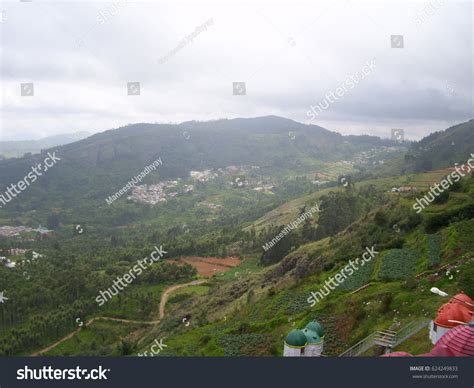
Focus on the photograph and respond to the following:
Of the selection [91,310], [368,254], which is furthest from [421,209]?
[91,310]

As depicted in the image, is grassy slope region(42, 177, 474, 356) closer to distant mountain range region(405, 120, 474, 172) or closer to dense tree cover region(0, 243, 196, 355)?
dense tree cover region(0, 243, 196, 355)

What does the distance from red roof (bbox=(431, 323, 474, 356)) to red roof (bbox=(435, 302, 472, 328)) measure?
2.16m

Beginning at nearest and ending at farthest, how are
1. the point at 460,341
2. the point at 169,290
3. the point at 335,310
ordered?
the point at 460,341, the point at 335,310, the point at 169,290

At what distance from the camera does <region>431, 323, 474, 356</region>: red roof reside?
30.2 feet

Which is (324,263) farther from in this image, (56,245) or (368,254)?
(56,245)

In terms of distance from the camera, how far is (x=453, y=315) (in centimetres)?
1168

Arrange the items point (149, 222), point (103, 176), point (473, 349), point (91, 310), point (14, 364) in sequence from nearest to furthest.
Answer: point (14, 364) < point (473, 349) < point (91, 310) < point (149, 222) < point (103, 176)

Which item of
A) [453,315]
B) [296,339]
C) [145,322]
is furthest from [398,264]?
[145,322]

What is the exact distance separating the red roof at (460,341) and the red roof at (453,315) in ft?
7.10

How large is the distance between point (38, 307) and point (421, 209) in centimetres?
4169

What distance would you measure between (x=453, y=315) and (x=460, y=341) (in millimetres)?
2601

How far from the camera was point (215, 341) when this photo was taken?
2119cm

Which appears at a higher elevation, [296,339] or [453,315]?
[453,315]

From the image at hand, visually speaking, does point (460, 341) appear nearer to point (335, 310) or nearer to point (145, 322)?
point (335, 310)
